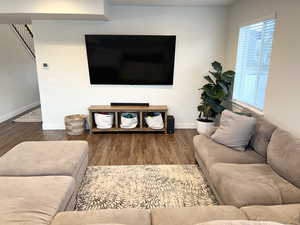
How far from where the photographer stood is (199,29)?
172 inches

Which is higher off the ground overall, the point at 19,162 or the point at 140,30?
the point at 140,30

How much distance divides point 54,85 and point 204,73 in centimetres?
314

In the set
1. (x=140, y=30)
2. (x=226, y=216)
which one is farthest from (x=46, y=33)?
(x=226, y=216)

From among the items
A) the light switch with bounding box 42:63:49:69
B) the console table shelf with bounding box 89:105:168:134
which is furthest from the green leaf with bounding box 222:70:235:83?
the light switch with bounding box 42:63:49:69

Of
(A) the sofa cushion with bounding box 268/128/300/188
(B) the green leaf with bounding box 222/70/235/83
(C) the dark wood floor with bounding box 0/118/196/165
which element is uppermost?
(B) the green leaf with bounding box 222/70/235/83

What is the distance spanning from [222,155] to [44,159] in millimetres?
1945

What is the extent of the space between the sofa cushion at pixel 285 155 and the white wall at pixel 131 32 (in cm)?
253

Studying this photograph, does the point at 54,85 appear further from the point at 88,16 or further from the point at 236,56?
the point at 236,56

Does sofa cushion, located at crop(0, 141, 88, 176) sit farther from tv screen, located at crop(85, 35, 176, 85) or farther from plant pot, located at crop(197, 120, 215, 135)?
plant pot, located at crop(197, 120, 215, 135)

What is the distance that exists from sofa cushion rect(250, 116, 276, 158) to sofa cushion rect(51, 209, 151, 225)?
5.44 feet

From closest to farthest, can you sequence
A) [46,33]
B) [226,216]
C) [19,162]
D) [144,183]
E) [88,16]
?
[226,216], [19,162], [144,183], [88,16], [46,33]

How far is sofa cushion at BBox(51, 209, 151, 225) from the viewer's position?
55.6 inches

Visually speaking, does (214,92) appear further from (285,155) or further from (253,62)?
(285,155)

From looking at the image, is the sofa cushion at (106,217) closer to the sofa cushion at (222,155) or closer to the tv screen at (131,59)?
the sofa cushion at (222,155)
